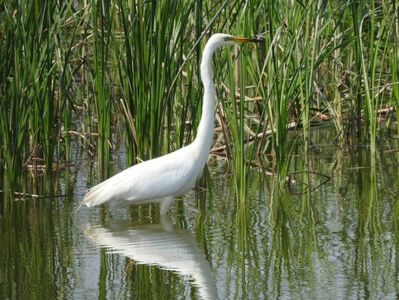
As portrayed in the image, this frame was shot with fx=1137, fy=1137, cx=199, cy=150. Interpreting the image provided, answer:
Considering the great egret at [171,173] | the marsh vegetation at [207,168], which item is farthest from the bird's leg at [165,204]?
the marsh vegetation at [207,168]

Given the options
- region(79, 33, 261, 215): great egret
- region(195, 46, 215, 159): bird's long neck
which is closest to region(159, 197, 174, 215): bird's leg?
region(79, 33, 261, 215): great egret

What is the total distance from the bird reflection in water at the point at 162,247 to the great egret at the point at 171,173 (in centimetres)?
20

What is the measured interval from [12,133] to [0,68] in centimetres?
47

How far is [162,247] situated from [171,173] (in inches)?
37.5

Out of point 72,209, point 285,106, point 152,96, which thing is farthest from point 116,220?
point 285,106

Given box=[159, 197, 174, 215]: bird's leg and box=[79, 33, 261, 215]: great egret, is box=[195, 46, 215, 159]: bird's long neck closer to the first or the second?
box=[79, 33, 261, 215]: great egret

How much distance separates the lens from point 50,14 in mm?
8180

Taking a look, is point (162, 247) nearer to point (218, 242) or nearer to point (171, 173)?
point (218, 242)

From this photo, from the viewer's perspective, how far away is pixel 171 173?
7.86m

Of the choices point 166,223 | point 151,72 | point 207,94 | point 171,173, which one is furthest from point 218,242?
point 151,72

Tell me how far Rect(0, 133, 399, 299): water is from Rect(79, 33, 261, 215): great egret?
19cm

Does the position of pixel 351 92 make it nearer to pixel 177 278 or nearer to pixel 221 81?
pixel 221 81

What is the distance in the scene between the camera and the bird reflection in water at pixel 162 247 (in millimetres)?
6254

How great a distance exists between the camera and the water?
5957mm
